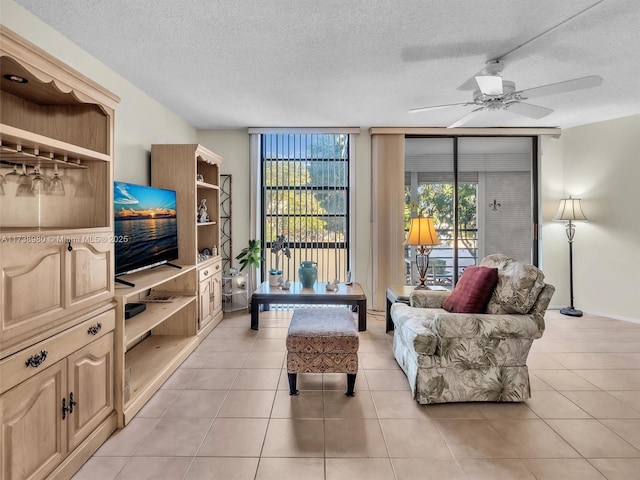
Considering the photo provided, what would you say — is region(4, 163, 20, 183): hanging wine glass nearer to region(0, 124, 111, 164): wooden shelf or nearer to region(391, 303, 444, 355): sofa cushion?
region(0, 124, 111, 164): wooden shelf

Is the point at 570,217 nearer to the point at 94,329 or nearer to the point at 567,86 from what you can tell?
the point at 567,86

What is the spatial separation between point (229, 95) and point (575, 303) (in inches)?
204

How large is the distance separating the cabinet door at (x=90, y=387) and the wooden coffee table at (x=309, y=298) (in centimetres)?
188

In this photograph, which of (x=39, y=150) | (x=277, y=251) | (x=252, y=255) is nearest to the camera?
(x=39, y=150)

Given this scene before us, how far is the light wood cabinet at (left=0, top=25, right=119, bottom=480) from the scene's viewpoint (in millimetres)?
1388

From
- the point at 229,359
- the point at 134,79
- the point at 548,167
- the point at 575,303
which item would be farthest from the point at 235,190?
the point at 575,303

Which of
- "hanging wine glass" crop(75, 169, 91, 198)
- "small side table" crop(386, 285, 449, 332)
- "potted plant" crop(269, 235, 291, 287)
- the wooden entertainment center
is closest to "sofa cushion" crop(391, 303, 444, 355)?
"small side table" crop(386, 285, 449, 332)

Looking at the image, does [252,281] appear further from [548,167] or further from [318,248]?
[548,167]

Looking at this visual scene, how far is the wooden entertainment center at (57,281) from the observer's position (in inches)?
54.9

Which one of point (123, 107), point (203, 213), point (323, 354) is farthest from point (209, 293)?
point (123, 107)

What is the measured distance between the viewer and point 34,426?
146 centimetres

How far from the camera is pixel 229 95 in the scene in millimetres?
3430

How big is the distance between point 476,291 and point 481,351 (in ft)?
1.48

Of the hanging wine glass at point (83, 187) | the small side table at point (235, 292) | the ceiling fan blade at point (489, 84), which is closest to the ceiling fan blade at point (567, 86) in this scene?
the ceiling fan blade at point (489, 84)
